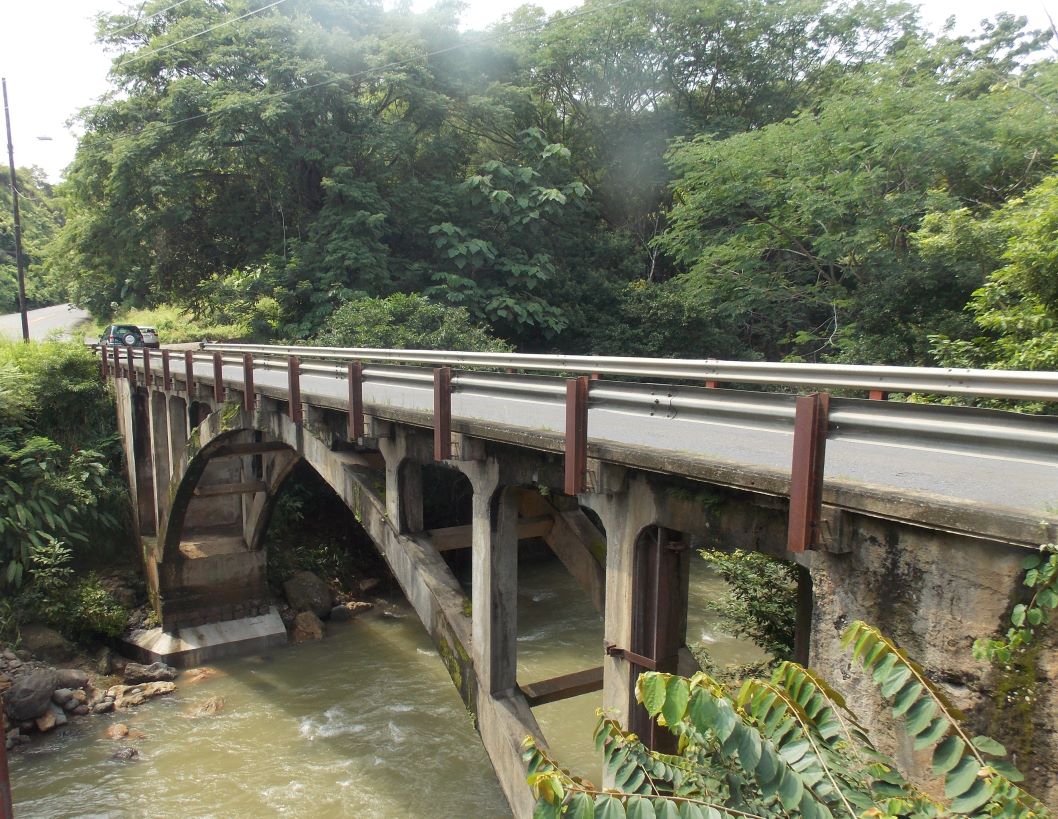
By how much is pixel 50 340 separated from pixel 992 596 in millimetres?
25541

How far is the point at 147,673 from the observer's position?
1631cm

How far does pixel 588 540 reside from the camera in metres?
7.33

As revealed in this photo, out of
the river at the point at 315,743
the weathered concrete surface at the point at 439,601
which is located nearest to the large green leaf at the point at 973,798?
the weathered concrete surface at the point at 439,601

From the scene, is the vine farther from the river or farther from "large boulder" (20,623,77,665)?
"large boulder" (20,623,77,665)

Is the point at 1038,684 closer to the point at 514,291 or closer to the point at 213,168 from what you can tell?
the point at 514,291

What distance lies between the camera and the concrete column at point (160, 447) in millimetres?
18000

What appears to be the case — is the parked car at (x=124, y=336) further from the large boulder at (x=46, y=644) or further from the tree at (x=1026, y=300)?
the tree at (x=1026, y=300)

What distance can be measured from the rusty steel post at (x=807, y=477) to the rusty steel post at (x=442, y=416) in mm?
3708

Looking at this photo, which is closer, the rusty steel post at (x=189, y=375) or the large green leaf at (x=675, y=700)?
the large green leaf at (x=675, y=700)

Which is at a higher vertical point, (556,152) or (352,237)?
(556,152)

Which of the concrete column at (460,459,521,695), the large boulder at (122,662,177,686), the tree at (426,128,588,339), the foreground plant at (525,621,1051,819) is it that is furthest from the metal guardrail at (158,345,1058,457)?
the tree at (426,128,588,339)

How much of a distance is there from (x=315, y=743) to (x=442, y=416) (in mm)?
9647

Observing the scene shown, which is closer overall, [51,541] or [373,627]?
[51,541]

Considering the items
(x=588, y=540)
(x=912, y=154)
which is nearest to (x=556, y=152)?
(x=912, y=154)
